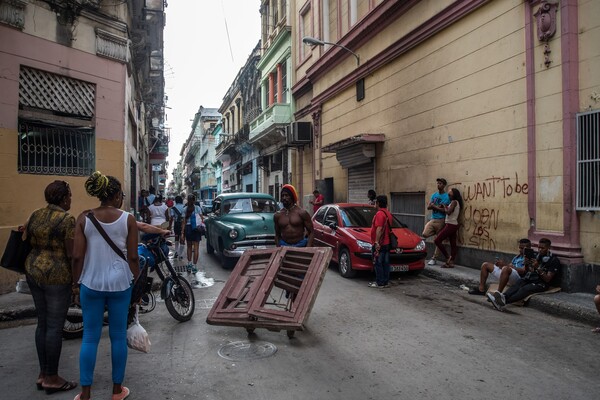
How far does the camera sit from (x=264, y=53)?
85.5 ft

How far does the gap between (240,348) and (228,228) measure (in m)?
5.00

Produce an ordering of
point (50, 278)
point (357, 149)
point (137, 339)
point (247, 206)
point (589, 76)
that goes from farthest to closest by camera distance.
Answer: point (357, 149) → point (247, 206) → point (589, 76) → point (137, 339) → point (50, 278)

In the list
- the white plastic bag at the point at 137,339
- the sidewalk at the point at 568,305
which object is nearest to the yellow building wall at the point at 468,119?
the sidewalk at the point at 568,305

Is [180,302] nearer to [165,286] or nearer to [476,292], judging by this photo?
[165,286]

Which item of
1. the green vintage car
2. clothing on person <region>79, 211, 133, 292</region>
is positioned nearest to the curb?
clothing on person <region>79, 211, 133, 292</region>

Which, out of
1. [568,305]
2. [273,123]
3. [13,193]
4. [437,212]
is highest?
[273,123]

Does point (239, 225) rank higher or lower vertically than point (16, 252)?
lower

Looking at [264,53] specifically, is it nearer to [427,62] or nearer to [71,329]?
[427,62]

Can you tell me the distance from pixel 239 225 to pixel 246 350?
5202mm

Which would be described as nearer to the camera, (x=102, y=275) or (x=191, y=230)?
(x=102, y=275)

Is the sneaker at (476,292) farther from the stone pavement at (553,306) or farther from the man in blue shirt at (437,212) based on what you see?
the man in blue shirt at (437,212)

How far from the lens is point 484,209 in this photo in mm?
9062

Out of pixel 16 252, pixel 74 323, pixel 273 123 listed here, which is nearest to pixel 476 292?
pixel 74 323

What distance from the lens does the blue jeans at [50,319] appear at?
3.61 metres
